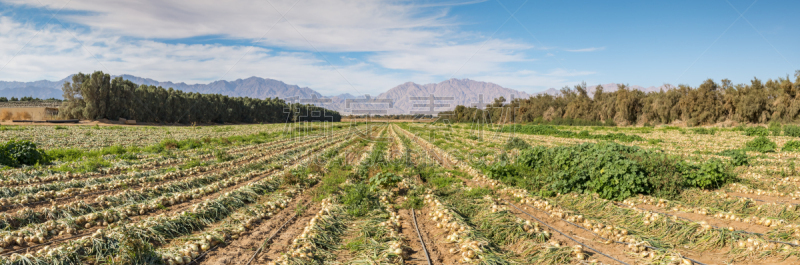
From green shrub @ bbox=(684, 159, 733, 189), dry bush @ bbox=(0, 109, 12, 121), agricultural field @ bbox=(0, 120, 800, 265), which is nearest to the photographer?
agricultural field @ bbox=(0, 120, 800, 265)

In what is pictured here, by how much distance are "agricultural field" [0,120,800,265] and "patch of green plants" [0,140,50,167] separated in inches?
2.0

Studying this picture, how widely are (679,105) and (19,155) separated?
7172 cm

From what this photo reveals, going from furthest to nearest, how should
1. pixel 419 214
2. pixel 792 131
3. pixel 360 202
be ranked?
1. pixel 792 131
2. pixel 360 202
3. pixel 419 214

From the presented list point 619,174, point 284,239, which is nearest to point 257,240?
point 284,239

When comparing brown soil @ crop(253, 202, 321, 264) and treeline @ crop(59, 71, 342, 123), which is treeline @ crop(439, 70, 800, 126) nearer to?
brown soil @ crop(253, 202, 321, 264)

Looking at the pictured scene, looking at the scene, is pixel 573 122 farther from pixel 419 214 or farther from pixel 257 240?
pixel 257 240

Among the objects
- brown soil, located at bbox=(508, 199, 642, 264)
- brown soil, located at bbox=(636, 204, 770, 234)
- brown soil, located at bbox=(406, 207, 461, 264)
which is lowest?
brown soil, located at bbox=(406, 207, 461, 264)

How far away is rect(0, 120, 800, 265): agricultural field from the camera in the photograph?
567 centimetres

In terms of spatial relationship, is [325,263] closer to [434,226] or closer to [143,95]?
[434,226]

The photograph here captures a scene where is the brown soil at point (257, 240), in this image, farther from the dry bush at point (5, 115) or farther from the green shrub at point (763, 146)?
the dry bush at point (5, 115)

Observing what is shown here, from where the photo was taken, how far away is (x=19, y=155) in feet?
42.4

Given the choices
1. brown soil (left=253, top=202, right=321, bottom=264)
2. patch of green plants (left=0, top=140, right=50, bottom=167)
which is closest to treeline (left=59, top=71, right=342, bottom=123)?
patch of green plants (left=0, top=140, right=50, bottom=167)

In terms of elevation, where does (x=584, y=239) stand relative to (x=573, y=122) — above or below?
below

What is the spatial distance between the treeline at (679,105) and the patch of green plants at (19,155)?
3374cm
